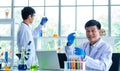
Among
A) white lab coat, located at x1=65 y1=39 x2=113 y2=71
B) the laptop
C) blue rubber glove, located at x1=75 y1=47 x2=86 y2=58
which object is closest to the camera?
blue rubber glove, located at x1=75 y1=47 x2=86 y2=58

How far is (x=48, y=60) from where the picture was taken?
259cm

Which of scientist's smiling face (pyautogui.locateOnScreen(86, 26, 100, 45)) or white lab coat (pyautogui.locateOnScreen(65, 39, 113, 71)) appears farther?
scientist's smiling face (pyautogui.locateOnScreen(86, 26, 100, 45))

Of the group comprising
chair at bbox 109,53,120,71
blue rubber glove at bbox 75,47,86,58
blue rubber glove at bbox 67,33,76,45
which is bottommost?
chair at bbox 109,53,120,71

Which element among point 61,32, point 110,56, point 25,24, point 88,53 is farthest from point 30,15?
point 61,32

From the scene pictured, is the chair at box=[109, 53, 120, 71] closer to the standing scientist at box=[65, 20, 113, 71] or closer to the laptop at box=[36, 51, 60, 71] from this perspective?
the standing scientist at box=[65, 20, 113, 71]

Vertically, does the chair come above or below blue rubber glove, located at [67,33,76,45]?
below

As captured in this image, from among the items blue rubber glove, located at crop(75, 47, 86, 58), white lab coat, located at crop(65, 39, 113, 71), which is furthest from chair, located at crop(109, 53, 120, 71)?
blue rubber glove, located at crop(75, 47, 86, 58)

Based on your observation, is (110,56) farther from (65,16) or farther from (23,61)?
(65,16)

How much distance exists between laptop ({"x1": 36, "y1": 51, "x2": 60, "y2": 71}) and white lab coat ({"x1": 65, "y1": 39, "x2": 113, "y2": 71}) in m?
0.18

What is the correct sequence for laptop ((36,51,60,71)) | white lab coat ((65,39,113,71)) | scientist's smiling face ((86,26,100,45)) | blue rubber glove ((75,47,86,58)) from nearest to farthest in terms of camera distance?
1. blue rubber glove ((75,47,86,58))
2. white lab coat ((65,39,113,71))
3. laptop ((36,51,60,71))
4. scientist's smiling face ((86,26,100,45))

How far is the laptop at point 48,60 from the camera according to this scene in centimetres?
256

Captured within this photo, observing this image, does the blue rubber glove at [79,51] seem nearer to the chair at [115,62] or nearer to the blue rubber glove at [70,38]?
the blue rubber glove at [70,38]

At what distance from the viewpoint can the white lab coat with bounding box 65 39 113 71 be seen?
2447 millimetres

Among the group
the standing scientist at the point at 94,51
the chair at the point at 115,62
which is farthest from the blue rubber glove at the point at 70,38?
the chair at the point at 115,62
